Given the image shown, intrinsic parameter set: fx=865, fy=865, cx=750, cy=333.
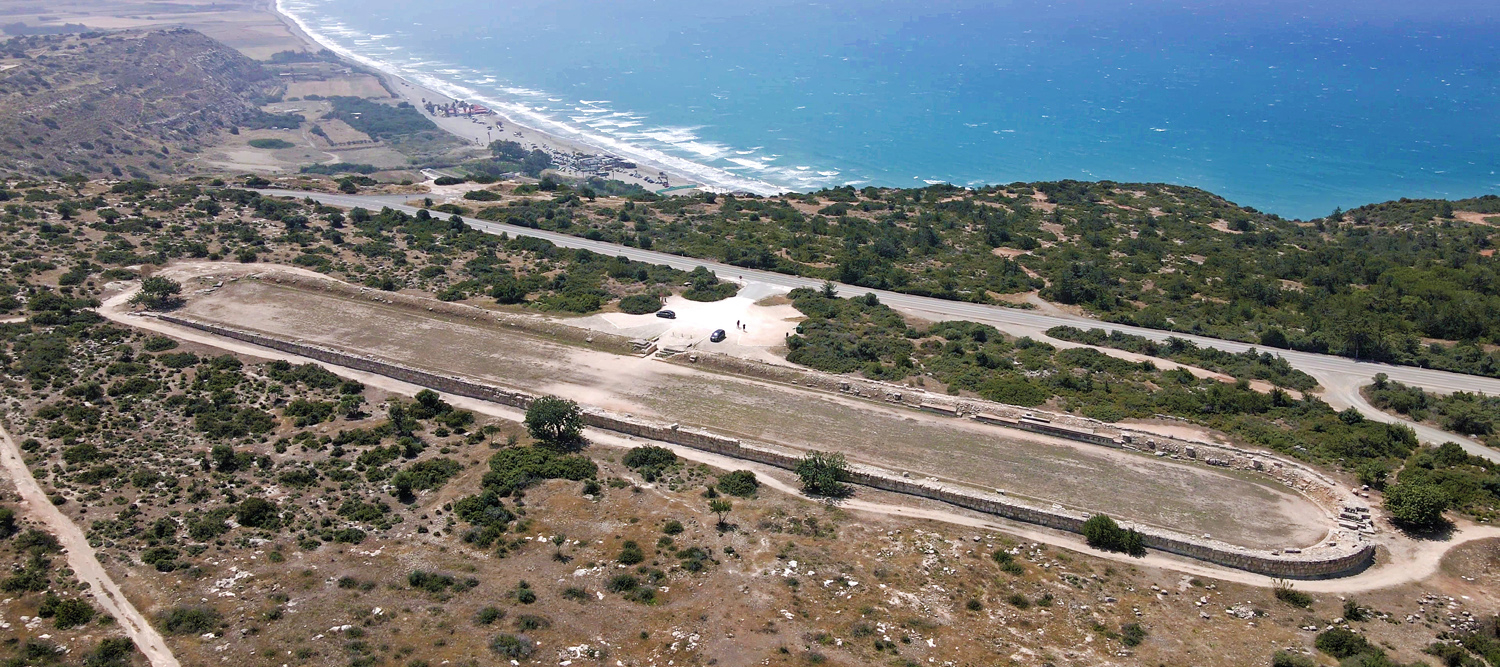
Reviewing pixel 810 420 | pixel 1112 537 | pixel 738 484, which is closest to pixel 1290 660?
pixel 1112 537

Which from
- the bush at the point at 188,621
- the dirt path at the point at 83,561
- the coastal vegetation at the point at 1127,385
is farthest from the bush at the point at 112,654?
the coastal vegetation at the point at 1127,385

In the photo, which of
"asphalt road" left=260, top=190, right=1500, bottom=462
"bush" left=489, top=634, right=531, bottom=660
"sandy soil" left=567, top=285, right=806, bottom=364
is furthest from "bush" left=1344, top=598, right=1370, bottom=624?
"sandy soil" left=567, top=285, right=806, bottom=364

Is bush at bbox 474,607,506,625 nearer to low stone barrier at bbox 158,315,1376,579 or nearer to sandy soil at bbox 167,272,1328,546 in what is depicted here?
low stone barrier at bbox 158,315,1376,579

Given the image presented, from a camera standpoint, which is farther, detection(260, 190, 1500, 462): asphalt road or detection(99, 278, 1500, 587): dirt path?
detection(260, 190, 1500, 462): asphalt road

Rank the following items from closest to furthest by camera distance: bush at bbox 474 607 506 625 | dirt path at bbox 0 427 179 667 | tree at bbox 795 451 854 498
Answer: dirt path at bbox 0 427 179 667, bush at bbox 474 607 506 625, tree at bbox 795 451 854 498

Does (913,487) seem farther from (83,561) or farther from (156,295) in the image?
(156,295)

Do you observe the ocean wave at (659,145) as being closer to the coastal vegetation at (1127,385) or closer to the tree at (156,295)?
the coastal vegetation at (1127,385)
